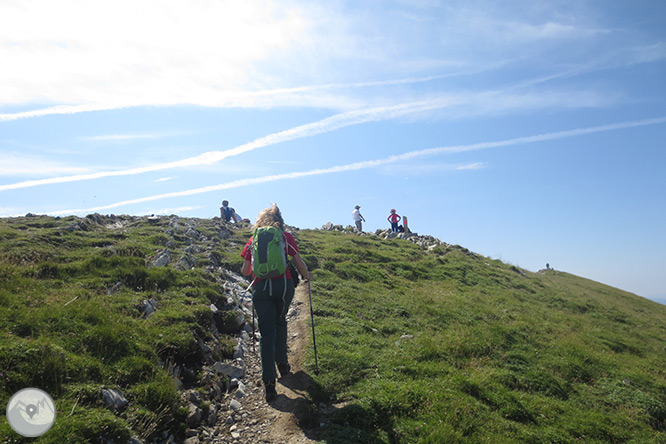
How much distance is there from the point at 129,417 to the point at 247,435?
6.40 ft

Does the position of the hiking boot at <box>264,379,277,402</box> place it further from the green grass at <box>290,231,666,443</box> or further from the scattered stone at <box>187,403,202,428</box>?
the scattered stone at <box>187,403,202,428</box>

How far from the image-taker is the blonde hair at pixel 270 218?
7.78 metres

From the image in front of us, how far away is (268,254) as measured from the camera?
723 centimetres

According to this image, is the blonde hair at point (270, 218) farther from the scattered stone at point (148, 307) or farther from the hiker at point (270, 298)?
the scattered stone at point (148, 307)

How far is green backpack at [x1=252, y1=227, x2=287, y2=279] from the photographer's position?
7184 millimetres

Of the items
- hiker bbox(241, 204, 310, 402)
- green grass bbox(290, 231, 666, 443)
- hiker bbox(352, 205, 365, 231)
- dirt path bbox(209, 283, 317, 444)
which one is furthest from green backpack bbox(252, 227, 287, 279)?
hiker bbox(352, 205, 365, 231)

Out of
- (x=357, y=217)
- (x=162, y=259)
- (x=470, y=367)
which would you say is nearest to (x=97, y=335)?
(x=162, y=259)

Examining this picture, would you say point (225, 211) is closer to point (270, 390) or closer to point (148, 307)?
point (148, 307)

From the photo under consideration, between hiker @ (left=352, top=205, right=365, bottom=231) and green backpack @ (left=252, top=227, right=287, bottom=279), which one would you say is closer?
green backpack @ (left=252, top=227, right=287, bottom=279)

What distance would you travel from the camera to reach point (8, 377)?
16.7ft

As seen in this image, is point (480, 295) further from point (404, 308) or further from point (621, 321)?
point (621, 321)

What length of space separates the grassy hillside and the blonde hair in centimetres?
322

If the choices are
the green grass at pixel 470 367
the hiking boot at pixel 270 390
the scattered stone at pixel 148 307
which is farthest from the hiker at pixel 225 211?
the hiking boot at pixel 270 390

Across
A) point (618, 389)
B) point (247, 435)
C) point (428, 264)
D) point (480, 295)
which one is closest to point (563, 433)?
point (618, 389)
